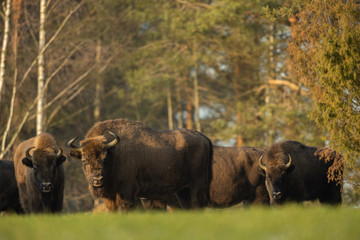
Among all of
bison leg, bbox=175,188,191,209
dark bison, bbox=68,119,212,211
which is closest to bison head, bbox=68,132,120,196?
dark bison, bbox=68,119,212,211

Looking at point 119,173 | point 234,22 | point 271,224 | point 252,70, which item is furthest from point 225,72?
point 271,224

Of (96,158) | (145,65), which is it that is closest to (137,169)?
(96,158)

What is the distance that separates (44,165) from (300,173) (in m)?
7.35

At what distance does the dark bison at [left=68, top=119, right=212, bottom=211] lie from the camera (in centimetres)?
1345

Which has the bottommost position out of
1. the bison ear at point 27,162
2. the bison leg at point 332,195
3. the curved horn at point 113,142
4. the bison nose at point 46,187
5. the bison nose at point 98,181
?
the bison leg at point 332,195

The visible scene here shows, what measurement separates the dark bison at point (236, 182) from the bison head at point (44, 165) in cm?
537

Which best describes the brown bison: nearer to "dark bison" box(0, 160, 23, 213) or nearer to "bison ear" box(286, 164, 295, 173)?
"bison ear" box(286, 164, 295, 173)

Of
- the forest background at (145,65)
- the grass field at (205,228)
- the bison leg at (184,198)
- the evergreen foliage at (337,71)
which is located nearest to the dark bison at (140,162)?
the bison leg at (184,198)

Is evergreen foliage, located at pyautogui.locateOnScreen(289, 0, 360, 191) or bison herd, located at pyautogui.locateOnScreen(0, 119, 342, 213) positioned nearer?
bison herd, located at pyautogui.locateOnScreen(0, 119, 342, 213)

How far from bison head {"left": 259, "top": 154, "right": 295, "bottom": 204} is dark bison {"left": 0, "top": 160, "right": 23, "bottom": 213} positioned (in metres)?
7.04

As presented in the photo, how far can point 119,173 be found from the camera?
13672mm

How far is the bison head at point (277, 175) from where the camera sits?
16.2m

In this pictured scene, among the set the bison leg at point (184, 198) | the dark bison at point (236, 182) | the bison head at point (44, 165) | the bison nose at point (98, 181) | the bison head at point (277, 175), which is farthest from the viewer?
the dark bison at point (236, 182)

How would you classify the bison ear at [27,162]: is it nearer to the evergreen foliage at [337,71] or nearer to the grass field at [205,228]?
the grass field at [205,228]
